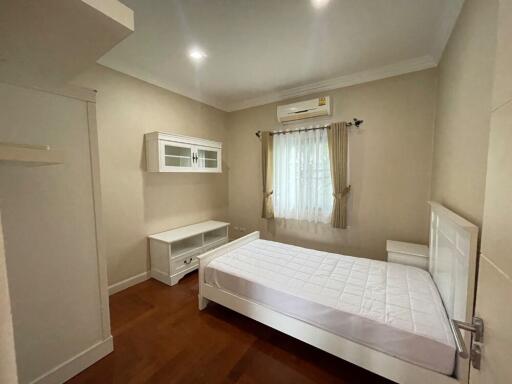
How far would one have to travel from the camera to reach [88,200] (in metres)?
1.44

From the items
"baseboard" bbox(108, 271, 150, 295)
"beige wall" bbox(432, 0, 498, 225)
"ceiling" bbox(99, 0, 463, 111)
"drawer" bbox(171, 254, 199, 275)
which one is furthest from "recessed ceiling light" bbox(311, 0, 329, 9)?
"baseboard" bbox(108, 271, 150, 295)

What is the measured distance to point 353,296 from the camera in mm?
1533

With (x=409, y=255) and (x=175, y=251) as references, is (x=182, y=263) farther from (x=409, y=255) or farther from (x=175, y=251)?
(x=409, y=255)

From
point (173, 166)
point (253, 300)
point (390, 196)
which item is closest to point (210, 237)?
point (173, 166)

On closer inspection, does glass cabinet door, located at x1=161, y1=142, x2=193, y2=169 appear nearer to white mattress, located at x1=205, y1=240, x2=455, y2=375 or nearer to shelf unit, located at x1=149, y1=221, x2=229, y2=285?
shelf unit, located at x1=149, y1=221, x2=229, y2=285

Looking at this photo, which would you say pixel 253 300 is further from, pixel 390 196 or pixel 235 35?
pixel 235 35

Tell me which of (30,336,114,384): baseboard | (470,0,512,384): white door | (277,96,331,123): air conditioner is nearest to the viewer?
(470,0,512,384): white door

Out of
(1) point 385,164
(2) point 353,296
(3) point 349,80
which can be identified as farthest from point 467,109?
(3) point 349,80

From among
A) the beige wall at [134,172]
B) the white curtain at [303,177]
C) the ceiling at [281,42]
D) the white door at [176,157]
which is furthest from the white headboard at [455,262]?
the beige wall at [134,172]

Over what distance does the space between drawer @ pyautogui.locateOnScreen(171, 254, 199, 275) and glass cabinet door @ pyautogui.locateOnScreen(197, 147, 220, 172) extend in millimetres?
1274

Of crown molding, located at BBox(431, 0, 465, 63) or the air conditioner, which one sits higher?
crown molding, located at BBox(431, 0, 465, 63)

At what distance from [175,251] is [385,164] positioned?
2869 millimetres

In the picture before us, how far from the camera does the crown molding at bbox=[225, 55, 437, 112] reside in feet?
7.49

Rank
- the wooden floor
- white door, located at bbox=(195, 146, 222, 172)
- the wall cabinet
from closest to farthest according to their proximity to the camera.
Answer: the wooden floor, the wall cabinet, white door, located at bbox=(195, 146, 222, 172)
